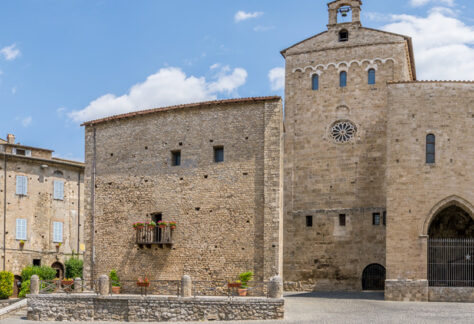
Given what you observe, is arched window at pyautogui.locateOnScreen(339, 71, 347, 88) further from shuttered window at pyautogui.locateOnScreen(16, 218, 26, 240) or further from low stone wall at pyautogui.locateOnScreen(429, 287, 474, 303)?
shuttered window at pyautogui.locateOnScreen(16, 218, 26, 240)

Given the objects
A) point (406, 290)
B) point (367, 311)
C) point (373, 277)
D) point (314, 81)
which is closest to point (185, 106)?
point (314, 81)

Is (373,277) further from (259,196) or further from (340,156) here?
(259,196)

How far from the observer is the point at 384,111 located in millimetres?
32750

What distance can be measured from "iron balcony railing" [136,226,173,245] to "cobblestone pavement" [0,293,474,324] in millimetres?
5310

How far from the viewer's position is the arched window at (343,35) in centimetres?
3441

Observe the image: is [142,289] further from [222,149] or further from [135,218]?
[222,149]

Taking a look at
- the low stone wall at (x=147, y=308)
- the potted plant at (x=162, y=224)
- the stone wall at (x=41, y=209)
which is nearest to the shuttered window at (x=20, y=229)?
the stone wall at (x=41, y=209)

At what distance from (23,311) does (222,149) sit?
404 inches

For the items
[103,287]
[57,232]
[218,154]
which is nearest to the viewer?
[103,287]

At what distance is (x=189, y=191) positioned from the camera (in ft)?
85.0

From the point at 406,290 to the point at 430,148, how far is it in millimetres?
5957

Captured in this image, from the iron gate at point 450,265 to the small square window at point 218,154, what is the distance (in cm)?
936

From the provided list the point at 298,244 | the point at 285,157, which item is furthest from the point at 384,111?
the point at 298,244

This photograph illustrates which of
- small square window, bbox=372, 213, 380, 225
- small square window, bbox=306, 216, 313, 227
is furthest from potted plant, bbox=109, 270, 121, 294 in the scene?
small square window, bbox=372, 213, 380, 225
